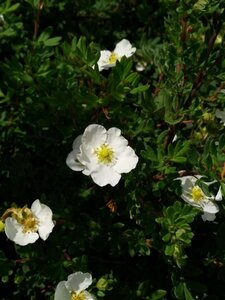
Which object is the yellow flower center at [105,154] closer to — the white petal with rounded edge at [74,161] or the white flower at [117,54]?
the white petal with rounded edge at [74,161]

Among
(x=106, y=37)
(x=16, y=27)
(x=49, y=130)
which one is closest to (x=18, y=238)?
(x=49, y=130)

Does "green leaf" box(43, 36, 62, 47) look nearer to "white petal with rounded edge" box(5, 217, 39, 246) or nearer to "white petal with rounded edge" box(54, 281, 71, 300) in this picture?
"white petal with rounded edge" box(5, 217, 39, 246)

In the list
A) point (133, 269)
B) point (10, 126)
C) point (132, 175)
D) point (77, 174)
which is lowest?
point (133, 269)

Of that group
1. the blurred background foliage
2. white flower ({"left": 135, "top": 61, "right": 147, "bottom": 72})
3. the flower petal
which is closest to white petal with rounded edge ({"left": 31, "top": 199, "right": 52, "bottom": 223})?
the blurred background foliage

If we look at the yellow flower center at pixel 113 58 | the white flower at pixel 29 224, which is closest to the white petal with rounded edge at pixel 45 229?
the white flower at pixel 29 224

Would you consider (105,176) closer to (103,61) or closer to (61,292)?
(61,292)

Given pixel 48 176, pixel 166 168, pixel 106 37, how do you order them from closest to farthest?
1. pixel 166 168
2. pixel 48 176
3. pixel 106 37

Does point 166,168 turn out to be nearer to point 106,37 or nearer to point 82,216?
point 82,216
